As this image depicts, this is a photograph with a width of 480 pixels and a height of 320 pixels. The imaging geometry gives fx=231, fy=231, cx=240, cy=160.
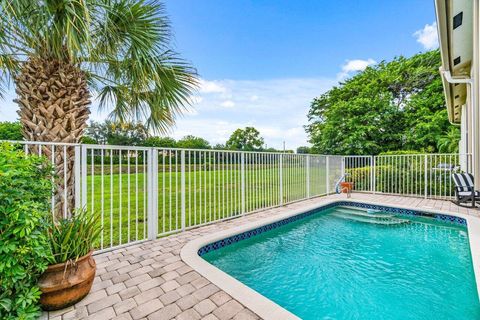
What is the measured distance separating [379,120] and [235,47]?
9562mm

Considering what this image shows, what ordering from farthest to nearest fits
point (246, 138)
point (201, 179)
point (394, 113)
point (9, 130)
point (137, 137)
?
point (246, 138)
point (9, 130)
point (394, 113)
point (137, 137)
point (201, 179)

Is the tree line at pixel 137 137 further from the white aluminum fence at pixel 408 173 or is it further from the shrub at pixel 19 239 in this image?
the white aluminum fence at pixel 408 173

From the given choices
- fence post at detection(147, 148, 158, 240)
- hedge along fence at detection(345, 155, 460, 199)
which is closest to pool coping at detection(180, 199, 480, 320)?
fence post at detection(147, 148, 158, 240)

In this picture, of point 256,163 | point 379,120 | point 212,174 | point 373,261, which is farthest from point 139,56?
point 379,120

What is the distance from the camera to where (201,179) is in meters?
4.87

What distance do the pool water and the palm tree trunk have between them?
7.89 feet

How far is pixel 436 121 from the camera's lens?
12.4 metres

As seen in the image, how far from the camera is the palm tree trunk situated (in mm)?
3211

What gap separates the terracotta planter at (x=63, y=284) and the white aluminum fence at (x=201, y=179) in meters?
0.65

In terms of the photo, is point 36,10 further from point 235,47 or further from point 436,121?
point 436,121

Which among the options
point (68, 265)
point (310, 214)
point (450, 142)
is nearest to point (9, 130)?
point (68, 265)

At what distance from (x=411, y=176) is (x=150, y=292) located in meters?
9.42

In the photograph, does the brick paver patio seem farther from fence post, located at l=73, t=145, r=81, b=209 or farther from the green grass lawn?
fence post, located at l=73, t=145, r=81, b=209

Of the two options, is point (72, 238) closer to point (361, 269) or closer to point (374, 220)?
point (361, 269)
